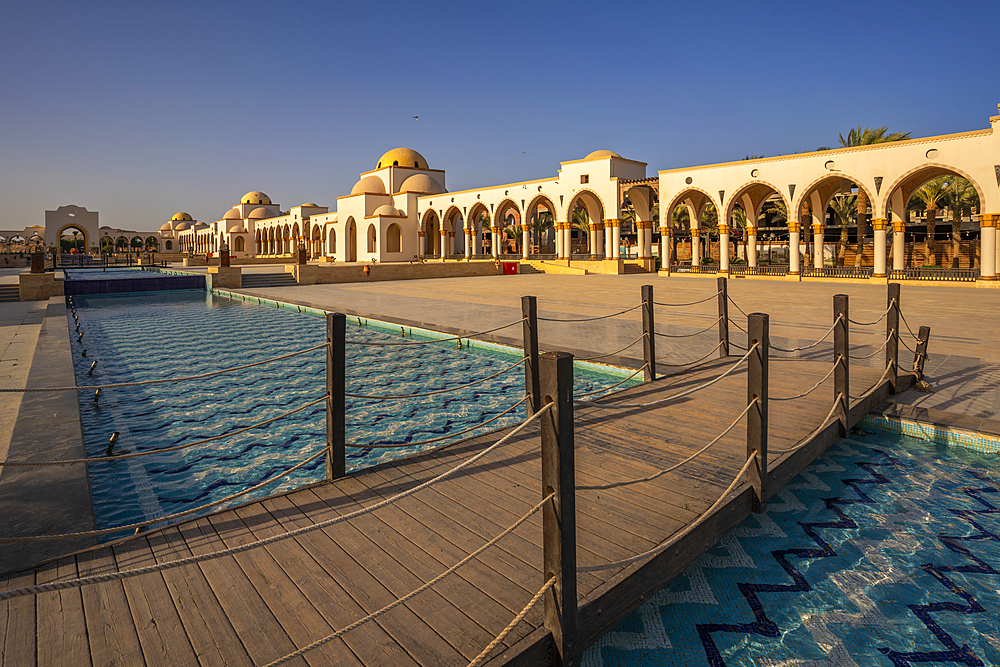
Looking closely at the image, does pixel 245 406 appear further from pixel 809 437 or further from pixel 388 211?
pixel 388 211

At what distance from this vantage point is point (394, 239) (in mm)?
42844

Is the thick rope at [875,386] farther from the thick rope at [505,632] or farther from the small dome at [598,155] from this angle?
the small dome at [598,155]

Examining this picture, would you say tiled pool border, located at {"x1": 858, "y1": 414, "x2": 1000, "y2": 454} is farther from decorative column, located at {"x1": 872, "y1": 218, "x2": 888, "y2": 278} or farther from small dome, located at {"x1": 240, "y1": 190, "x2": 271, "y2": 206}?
small dome, located at {"x1": 240, "y1": 190, "x2": 271, "y2": 206}

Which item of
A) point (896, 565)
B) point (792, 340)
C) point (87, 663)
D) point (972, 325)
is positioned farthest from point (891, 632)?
point (972, 325)

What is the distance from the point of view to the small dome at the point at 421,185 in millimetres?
43500

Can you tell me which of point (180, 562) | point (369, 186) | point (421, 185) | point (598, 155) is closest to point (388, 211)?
point (421, 185)

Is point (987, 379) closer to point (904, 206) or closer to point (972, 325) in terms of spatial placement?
point (972, 325)

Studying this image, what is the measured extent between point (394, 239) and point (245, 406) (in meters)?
37.2

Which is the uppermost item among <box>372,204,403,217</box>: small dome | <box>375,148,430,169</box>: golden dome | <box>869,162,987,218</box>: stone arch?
<box>375,148,430,169</box>: golden dome

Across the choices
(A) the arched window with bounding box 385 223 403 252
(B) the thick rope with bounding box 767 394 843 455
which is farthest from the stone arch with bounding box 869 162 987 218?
(A) the arched window with bounding box 385 223 403 252

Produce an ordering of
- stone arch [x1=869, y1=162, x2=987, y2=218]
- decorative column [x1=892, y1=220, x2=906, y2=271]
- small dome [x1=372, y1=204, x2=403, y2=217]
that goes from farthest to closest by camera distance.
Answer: small dome [x1=372, y1=204, x2=403, y2=217]
decorative column [x1=892, y1=220, x2=906, y2=271]
stone arch [x1=869, y1=162, x2=987, y2=218]

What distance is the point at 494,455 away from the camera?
397 cm

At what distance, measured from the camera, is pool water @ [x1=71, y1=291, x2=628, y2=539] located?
190 inches

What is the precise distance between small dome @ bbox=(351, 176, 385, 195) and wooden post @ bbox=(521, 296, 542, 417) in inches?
1655
